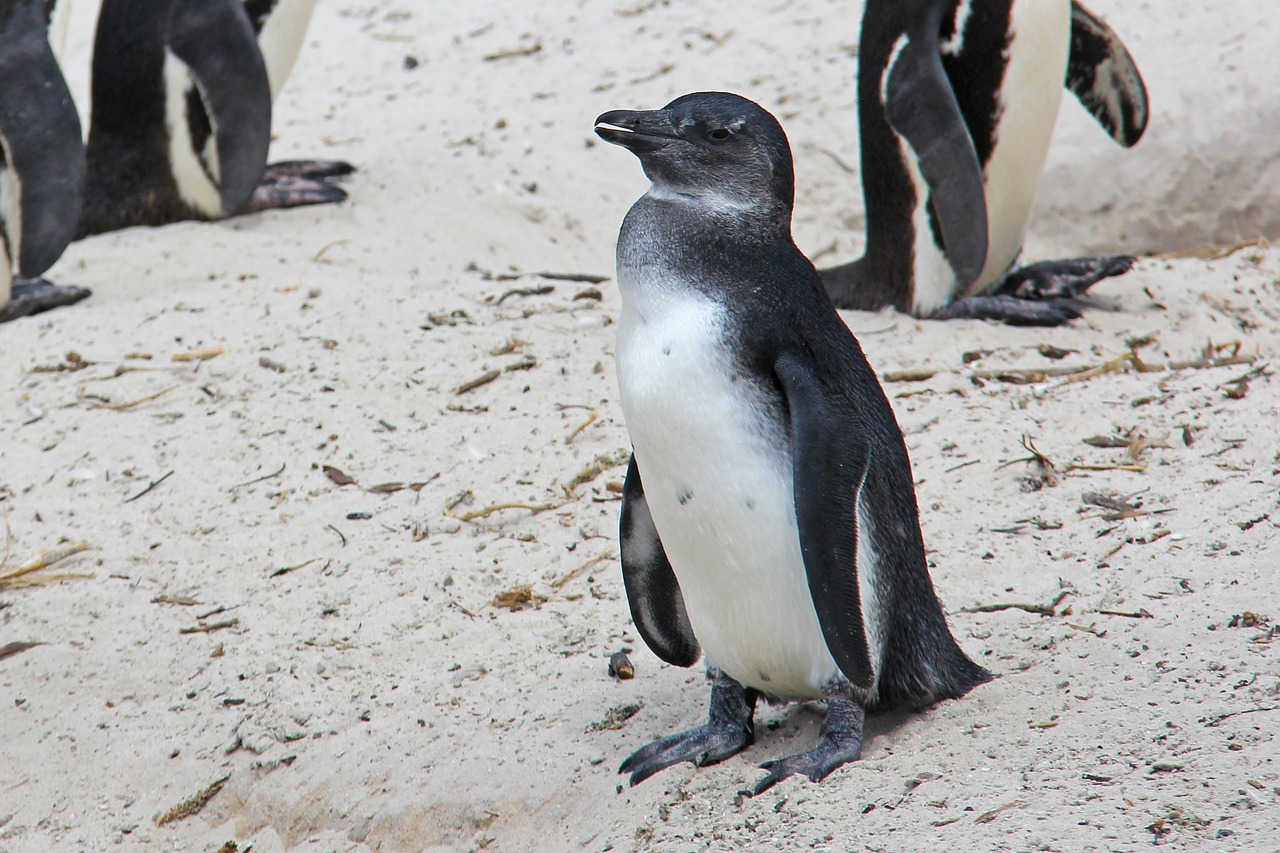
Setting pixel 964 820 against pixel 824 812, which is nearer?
pixel 964 820

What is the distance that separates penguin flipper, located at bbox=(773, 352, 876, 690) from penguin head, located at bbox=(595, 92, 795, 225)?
1.30ft

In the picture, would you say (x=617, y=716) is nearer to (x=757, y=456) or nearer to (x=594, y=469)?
(x=757, y=456)

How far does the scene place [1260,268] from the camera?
5066mm

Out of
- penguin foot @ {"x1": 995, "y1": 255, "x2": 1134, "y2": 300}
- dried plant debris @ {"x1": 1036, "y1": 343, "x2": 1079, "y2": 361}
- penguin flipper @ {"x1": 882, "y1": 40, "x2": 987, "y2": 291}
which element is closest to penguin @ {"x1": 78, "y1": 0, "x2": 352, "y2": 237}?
penguin flipper @ {"x1": 882, "y1": 40, "x2": 987, "y2": 291}

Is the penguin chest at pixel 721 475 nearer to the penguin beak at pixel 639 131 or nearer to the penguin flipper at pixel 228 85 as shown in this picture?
the penguin beak at pixel 639 131

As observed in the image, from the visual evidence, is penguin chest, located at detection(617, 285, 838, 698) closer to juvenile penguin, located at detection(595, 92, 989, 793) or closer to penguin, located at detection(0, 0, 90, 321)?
juvenile penguin, located at detection(595, 92, 989, 793)

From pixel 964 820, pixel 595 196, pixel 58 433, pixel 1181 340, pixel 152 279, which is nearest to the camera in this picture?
pixel 964 820

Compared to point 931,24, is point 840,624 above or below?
below

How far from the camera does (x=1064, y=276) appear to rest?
4.78 m

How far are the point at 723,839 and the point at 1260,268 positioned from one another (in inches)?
157

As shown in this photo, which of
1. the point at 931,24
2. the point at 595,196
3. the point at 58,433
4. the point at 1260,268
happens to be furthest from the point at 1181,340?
the point at 58,433

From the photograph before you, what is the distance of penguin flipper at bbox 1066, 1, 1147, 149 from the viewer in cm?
492

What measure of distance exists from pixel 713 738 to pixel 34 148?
3.44 m

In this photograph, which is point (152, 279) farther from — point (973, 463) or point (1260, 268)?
point (1260, 268)
